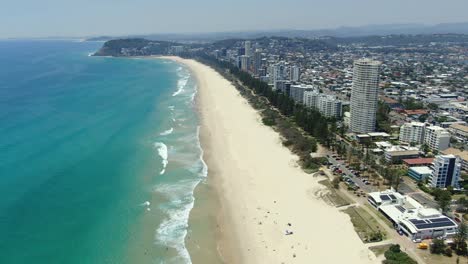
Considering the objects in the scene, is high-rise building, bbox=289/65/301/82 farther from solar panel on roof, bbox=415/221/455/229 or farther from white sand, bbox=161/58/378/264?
solar panel on roof, bbox=415/221/455/229

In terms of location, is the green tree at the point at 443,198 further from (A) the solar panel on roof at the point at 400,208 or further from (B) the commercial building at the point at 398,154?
(B) the commercial building at the point at 398,154

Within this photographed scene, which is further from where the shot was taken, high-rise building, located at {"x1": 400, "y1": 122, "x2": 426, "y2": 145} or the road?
high-rise building, located at {"x1": 400, "y1": 122, "x2": 426, "y2": 145}

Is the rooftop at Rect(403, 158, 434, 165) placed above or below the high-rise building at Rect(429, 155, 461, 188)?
below

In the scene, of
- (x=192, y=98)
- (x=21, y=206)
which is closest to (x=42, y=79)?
(x=192, y=98)

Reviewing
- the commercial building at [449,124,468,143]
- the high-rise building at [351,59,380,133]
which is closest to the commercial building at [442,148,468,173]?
the commercial building at [449,124,468,143]

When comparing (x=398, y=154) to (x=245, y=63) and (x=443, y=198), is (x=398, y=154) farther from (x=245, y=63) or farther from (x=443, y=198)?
(x=245, y=63)

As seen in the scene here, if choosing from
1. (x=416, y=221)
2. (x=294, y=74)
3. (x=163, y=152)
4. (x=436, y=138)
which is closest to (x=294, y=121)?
(x=436, y=138)

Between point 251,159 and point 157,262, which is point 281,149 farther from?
point 157,262

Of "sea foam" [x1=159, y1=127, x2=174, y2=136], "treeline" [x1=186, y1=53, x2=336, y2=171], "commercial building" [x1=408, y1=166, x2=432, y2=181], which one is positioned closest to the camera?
"commercial building" [x1=408, y1=166, x2=432, y2=181]

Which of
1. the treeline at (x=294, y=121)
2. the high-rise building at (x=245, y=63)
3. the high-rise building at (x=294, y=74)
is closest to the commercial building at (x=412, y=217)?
the treeline at (x=294, y=121)
